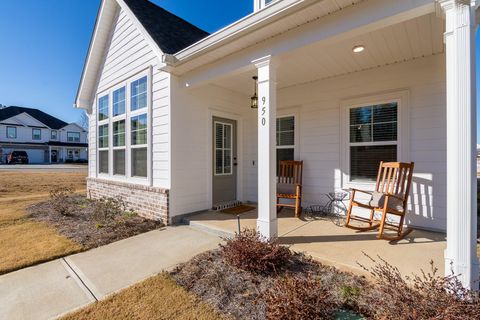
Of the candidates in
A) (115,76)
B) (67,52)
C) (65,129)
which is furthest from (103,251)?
(65,129)

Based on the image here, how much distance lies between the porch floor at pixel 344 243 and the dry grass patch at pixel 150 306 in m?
1.49

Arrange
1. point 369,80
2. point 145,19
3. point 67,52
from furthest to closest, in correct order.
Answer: point 67,52, point 145,19, point 369,80

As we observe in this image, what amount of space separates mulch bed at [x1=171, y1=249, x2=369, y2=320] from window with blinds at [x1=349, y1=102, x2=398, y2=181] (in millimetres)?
2406

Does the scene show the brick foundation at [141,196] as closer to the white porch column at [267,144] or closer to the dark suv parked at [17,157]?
the white porch column at [267,144]

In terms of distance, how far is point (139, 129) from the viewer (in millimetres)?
5516

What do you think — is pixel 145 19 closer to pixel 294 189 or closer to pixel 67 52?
pixel 294 189

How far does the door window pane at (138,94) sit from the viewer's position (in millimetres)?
5395

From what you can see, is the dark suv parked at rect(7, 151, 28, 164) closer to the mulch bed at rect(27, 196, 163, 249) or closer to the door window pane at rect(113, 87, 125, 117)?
the mulch bed at rect(27, 196, 163, 249)

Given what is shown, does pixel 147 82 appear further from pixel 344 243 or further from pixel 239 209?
pixel 344 243

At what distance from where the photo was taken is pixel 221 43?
142 inches

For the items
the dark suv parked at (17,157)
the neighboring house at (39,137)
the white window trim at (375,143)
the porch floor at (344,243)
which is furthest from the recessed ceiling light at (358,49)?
the neighboring house at (39,137)

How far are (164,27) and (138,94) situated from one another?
1746mm

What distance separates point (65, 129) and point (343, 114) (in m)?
41.5

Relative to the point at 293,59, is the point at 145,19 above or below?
above
